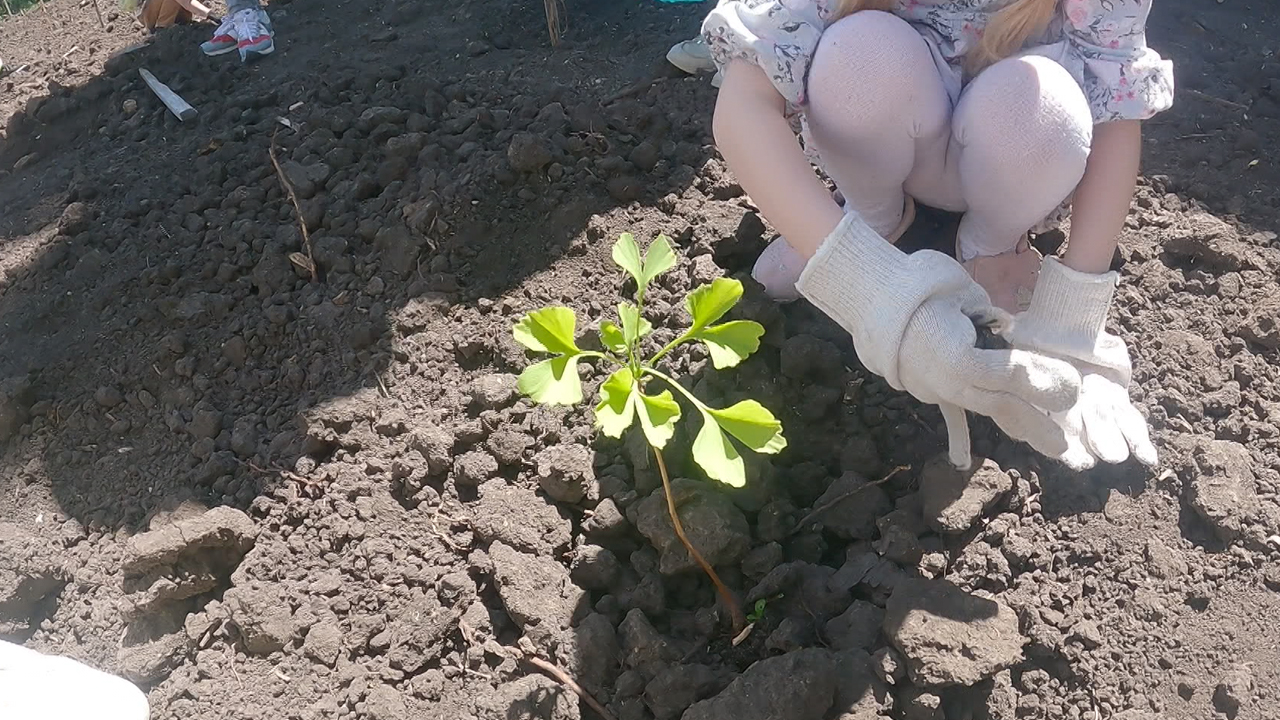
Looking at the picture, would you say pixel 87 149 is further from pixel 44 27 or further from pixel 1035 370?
pixel 1035 370

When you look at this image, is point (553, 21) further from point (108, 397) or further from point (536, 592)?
point (536, 592)

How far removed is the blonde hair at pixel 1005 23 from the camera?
5.02ft

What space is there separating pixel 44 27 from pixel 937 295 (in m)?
3.52

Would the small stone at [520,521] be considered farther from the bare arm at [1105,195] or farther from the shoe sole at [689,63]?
the shoe sole at [689,63]

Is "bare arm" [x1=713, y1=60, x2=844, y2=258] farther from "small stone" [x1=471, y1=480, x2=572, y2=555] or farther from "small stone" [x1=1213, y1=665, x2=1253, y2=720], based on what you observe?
"small stone" [x1=1213, y1=665, x2=1253, y2=720]

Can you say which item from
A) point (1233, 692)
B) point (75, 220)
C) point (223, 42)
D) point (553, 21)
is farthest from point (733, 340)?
point (223, 42)

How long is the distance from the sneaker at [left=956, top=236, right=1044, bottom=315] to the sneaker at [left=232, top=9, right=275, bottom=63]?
6.86 ft

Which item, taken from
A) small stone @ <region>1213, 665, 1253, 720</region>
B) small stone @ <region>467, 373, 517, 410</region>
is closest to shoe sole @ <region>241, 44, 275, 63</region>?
small stone @ <region>467, 373, 517, 410</region>

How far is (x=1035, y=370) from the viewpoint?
1.34m

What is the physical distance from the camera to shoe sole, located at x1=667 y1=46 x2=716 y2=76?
93.1 inches

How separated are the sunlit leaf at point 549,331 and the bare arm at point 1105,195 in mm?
881

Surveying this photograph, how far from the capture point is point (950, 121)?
1.65 m

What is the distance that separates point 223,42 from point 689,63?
4.69 ft

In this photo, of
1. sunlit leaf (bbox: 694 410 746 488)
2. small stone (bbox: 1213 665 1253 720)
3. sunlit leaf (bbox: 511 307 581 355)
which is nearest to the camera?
sunlit leaf (bbox: 694 410 746 488)
